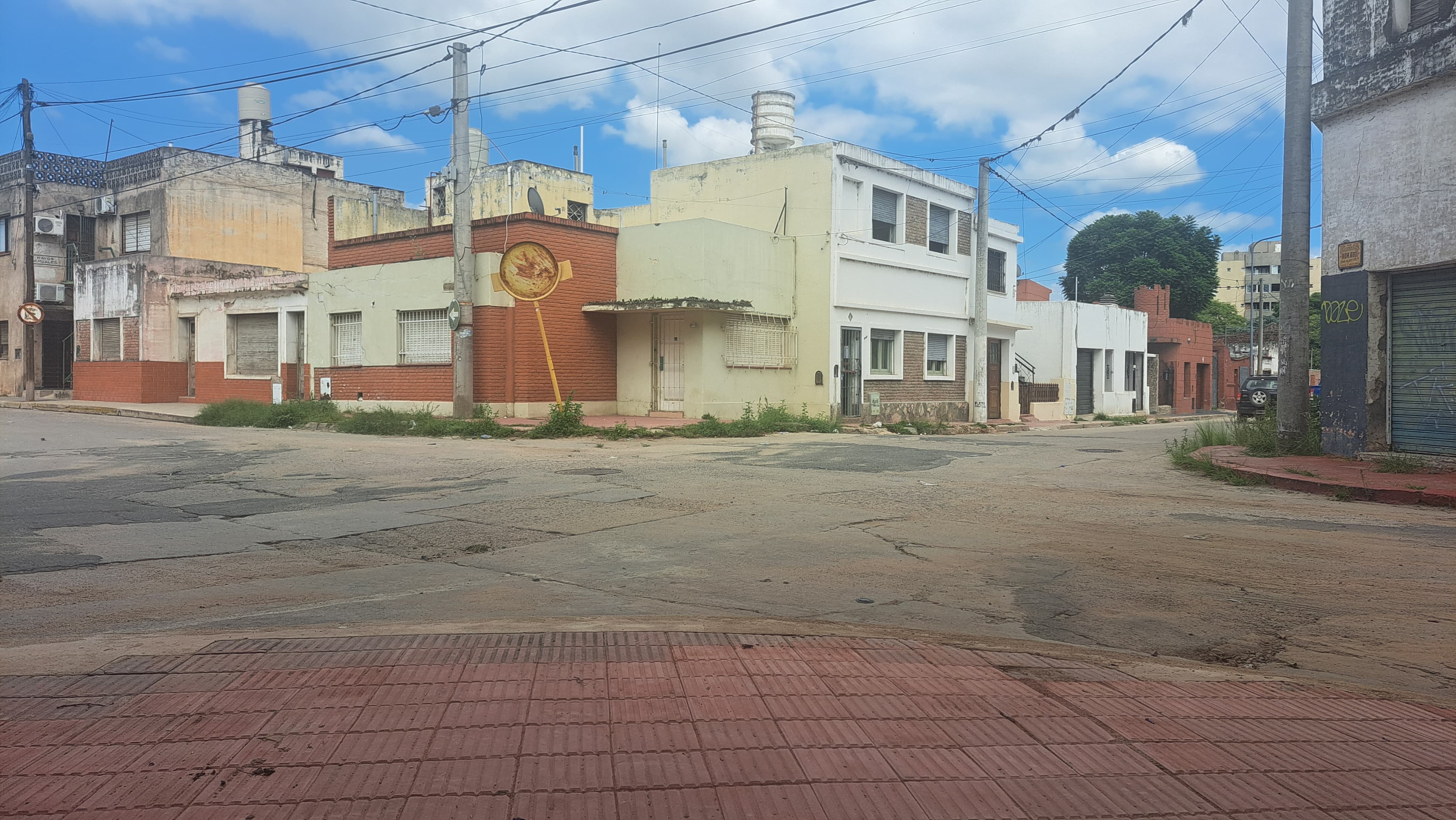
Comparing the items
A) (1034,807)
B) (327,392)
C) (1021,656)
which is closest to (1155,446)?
(1021,656)

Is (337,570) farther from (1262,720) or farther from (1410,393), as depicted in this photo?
(1410,393)

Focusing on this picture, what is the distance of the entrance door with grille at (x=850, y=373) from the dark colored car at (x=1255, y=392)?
1446cm

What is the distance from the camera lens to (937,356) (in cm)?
2922

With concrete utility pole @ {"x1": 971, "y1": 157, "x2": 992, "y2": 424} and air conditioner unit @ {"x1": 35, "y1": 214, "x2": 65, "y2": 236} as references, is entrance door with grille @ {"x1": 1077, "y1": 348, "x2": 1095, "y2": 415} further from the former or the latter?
air conditioner unit @ {"x1": 35, "y1": 214, "x2": 65, "y2": 236}

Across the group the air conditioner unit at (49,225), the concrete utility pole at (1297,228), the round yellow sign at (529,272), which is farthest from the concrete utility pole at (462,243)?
the air conditioner unit at (49,225)

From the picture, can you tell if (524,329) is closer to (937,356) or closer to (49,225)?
(937,356)

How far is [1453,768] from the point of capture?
3.20 meters

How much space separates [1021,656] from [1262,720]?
1082 millimetres

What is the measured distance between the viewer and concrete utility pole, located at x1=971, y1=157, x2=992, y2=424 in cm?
2770

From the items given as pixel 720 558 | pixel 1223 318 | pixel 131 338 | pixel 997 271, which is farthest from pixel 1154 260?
pixel 720 558

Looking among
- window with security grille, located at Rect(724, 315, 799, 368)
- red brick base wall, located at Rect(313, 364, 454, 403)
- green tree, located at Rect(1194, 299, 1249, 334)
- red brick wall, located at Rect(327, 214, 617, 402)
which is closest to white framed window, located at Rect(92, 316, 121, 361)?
red brick base wall, located at Rect(313, 364, 454, 403)

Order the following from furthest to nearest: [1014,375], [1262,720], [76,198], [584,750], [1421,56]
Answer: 1. [76,198]
2. [1014,375]
3. [1421,56]
4. [1262,720]
5. [584,750]

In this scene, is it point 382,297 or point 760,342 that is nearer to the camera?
point 382,297

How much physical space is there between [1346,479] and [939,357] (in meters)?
17.9
